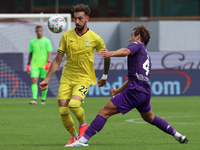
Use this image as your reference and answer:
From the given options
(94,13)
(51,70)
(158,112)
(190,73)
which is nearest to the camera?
(51,70)

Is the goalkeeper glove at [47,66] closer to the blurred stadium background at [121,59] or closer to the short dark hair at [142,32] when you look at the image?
the blurred stadium background at [121,59]

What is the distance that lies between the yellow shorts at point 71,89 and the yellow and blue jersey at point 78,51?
72 mm

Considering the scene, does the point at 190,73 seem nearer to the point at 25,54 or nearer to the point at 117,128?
the point at 25,54

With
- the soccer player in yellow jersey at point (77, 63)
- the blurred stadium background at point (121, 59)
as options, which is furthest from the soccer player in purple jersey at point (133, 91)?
the blurred stadium background at point (121, 59)

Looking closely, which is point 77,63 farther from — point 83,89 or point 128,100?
point 128,100

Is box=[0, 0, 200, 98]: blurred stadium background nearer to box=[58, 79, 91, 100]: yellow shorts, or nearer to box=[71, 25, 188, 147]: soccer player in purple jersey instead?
box=[58, 79, 91, 100]: yellow shorts

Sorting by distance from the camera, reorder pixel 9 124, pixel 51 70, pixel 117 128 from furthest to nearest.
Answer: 1. pixel 9 124
2. pixel 117 128
3. pixel 51 70

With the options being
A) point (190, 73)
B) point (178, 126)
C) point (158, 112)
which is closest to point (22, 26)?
point (190, 73)

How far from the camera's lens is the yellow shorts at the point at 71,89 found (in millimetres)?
8031

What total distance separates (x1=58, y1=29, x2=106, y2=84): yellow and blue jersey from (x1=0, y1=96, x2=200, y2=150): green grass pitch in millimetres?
1037

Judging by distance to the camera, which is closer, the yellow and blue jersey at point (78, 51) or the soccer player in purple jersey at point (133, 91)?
the soccer player in purple jersey at point (133, 91)

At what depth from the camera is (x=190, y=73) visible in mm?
19516

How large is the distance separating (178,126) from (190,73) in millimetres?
9184

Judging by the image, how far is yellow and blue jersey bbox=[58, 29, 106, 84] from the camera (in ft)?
27.0
